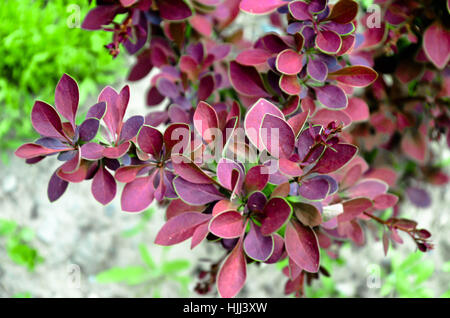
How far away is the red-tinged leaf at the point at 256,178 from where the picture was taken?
681 millimetres

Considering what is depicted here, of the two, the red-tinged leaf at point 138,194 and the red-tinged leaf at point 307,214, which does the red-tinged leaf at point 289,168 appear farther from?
the red-tinged leaf at point 138,194

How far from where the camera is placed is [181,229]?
2.41 ft

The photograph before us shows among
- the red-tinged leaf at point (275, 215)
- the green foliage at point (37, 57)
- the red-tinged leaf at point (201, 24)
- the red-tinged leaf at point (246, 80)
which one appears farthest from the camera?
the green foliage at point (37, 57)

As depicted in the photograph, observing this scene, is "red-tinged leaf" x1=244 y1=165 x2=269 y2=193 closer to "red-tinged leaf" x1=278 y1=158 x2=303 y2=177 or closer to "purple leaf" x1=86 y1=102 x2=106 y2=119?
"red-tinged leaf" x1=278 y1=158 x2=303 y2=177

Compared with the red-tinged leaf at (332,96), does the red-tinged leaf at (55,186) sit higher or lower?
lower

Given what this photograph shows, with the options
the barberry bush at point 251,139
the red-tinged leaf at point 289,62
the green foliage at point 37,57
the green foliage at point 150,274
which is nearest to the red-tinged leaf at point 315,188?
the barberry bush at point 251,139

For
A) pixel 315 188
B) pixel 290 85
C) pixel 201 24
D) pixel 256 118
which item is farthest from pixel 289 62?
pixel 201 24

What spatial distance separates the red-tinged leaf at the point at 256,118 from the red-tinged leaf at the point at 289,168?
2.0 inches

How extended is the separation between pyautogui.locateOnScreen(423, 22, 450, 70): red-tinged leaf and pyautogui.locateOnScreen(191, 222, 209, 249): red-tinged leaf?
0.66m

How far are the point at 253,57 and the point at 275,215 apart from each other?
349 mm

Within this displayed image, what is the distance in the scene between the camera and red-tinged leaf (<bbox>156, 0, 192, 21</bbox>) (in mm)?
942

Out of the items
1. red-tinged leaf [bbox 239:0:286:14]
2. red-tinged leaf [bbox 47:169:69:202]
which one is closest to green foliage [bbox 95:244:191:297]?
red-tinged leaf [bbox 47:169:69:202]

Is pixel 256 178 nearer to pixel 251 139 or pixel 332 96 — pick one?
pixel 251 139
